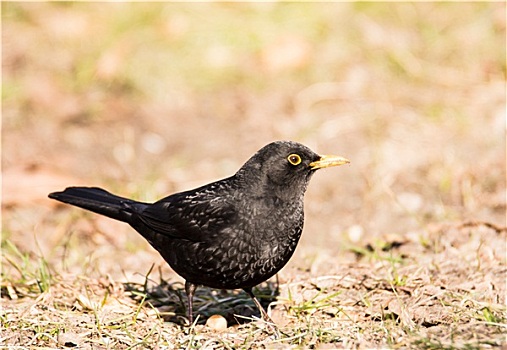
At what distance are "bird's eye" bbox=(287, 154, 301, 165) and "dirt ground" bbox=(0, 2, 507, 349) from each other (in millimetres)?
827

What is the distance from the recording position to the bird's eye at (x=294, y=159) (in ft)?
15.7

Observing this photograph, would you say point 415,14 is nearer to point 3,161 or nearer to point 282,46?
point 282,46

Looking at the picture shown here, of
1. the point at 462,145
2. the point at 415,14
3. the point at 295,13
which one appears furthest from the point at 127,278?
the point at 415,14

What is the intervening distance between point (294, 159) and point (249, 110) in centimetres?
402

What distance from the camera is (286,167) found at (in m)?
4.79

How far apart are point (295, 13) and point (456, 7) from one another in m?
2.12

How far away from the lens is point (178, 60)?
371 inches

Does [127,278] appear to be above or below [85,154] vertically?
below

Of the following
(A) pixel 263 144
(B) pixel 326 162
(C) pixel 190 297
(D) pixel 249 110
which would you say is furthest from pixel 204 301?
(D) pixel 249 110

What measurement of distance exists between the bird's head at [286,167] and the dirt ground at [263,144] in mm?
724

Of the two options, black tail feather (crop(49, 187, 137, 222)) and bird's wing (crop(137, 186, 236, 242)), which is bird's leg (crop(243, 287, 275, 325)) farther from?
black tail feather (crop(49, 187, 137, 222))

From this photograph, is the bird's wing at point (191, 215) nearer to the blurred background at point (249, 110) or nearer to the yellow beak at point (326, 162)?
the yellow beak at point (326, 162)

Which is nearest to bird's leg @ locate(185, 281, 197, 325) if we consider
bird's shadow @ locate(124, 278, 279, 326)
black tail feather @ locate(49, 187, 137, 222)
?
bird's shadow @ locate(124, 278, 279, 326)

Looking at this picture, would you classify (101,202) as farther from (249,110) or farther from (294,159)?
(249,110)
